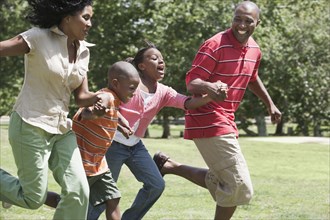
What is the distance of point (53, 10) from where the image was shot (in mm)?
4789

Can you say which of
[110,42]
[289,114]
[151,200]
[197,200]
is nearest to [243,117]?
[289,114]

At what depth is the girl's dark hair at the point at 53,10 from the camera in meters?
4.79

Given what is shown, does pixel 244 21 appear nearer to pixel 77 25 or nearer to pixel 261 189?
pixel 77 25

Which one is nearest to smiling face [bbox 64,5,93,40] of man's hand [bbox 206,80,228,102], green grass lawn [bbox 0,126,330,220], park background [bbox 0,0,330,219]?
man's hand [bbox 206,80,228,102]

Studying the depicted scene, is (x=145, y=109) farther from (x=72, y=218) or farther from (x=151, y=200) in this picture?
(x=72, y=218)

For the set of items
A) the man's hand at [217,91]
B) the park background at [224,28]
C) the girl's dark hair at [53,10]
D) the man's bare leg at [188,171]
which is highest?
the girl's dark hair at [53,10]

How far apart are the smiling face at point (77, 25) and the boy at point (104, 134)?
0.49 meters

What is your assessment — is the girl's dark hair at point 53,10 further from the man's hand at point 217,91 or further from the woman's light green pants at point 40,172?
the man's hand at point 217,91

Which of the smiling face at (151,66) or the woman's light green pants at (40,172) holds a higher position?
the smiling face at (151,66)

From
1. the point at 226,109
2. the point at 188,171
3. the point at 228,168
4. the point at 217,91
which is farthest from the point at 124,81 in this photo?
the point at 188,171

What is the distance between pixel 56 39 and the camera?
4777 millimetres

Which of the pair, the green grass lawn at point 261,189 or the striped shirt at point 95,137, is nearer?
the striped shirt at point 95,137

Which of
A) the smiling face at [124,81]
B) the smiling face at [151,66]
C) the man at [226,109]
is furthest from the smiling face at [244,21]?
the smiling face at [124,81]

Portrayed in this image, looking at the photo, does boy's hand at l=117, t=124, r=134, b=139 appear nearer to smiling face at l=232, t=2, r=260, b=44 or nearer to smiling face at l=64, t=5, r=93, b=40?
smiling face at l=64, t=5, r=93, b=40
